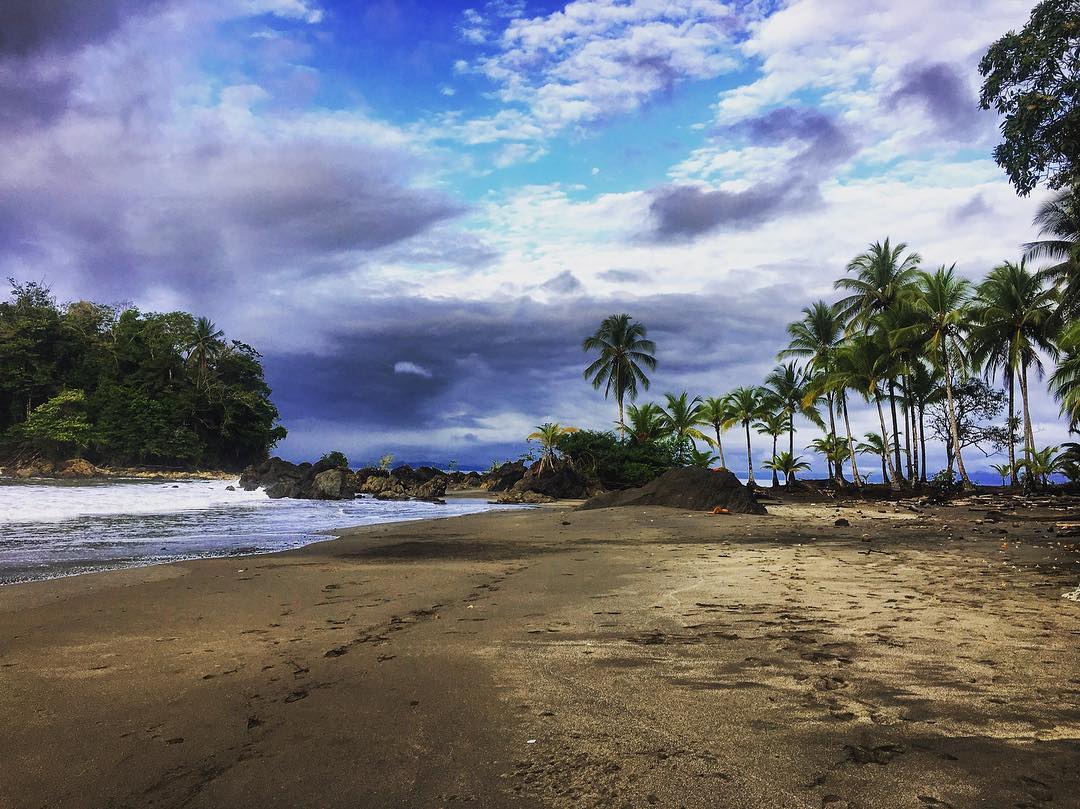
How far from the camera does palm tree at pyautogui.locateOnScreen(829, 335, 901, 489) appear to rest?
36.4 m

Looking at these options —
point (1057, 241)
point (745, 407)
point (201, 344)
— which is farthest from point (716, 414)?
point (201, 344)

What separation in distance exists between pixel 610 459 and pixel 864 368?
16204mm

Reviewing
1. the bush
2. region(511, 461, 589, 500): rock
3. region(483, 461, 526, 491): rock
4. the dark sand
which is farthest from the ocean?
the bush

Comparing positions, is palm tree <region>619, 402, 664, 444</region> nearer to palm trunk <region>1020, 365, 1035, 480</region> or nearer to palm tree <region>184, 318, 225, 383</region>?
palm trunk <region>1020, 365, 1035, 480</region>

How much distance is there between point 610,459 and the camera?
129ft

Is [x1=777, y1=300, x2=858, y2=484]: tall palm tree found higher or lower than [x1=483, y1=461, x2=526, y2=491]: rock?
higher

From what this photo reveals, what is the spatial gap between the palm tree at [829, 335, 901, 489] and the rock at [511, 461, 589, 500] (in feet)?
56.4

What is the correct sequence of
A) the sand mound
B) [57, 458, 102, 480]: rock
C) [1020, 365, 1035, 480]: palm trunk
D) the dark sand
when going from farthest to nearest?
1. [57, 458, 102, 480]: rock
2. [1020, 365, 1035, 480]: palm trunk
3. the sand mound
4. the dark sand

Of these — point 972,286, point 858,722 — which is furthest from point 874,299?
point 858,722

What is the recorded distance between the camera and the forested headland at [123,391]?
5247 centimetres

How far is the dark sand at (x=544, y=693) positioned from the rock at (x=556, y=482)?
1143 inches

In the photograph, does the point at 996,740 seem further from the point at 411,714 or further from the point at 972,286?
the point at 972,286

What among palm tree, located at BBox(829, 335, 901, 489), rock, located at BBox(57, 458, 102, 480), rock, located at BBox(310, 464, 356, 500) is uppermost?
palm tree, located at BBox(829, 335, 901, 489)

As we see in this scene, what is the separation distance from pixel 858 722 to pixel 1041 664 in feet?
5.19
